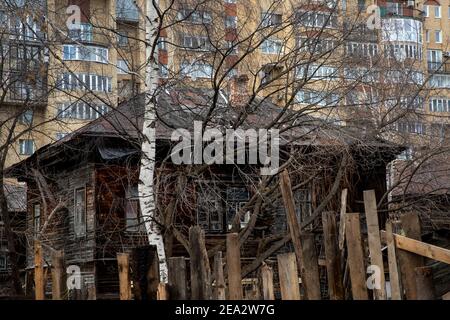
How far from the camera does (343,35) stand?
16.7m

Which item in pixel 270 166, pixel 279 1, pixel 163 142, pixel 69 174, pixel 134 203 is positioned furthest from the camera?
pixel 69 174

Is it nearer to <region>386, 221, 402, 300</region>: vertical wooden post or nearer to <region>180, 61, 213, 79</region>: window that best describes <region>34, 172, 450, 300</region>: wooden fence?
<region>386, 221, 402, 300</region>: vertical wooden post

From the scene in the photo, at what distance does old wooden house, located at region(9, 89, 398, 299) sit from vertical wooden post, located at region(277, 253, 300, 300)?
31.6 ft

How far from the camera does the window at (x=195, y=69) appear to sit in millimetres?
16031

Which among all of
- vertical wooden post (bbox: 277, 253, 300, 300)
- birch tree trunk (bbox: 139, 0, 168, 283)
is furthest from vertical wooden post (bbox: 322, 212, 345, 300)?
birch tree trunk (bbox: 139, 0, 168, 283)

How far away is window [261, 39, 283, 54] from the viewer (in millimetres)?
17109

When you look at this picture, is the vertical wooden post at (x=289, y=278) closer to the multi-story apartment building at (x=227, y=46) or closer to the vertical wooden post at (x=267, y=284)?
the vertical wooden post at (x=267, y=284)

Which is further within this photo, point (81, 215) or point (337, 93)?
point (81, 215)

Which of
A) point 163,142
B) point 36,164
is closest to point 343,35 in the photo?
point 163,142

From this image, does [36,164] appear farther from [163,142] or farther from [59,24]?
[59,24]

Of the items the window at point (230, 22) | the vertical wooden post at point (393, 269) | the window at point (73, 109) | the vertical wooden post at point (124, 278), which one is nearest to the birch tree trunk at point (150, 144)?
the window at point (73, 109)

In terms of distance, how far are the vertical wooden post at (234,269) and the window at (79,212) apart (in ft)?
56.2

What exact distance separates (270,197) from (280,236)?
902 mm

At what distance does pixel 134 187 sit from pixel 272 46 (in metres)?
7.86
